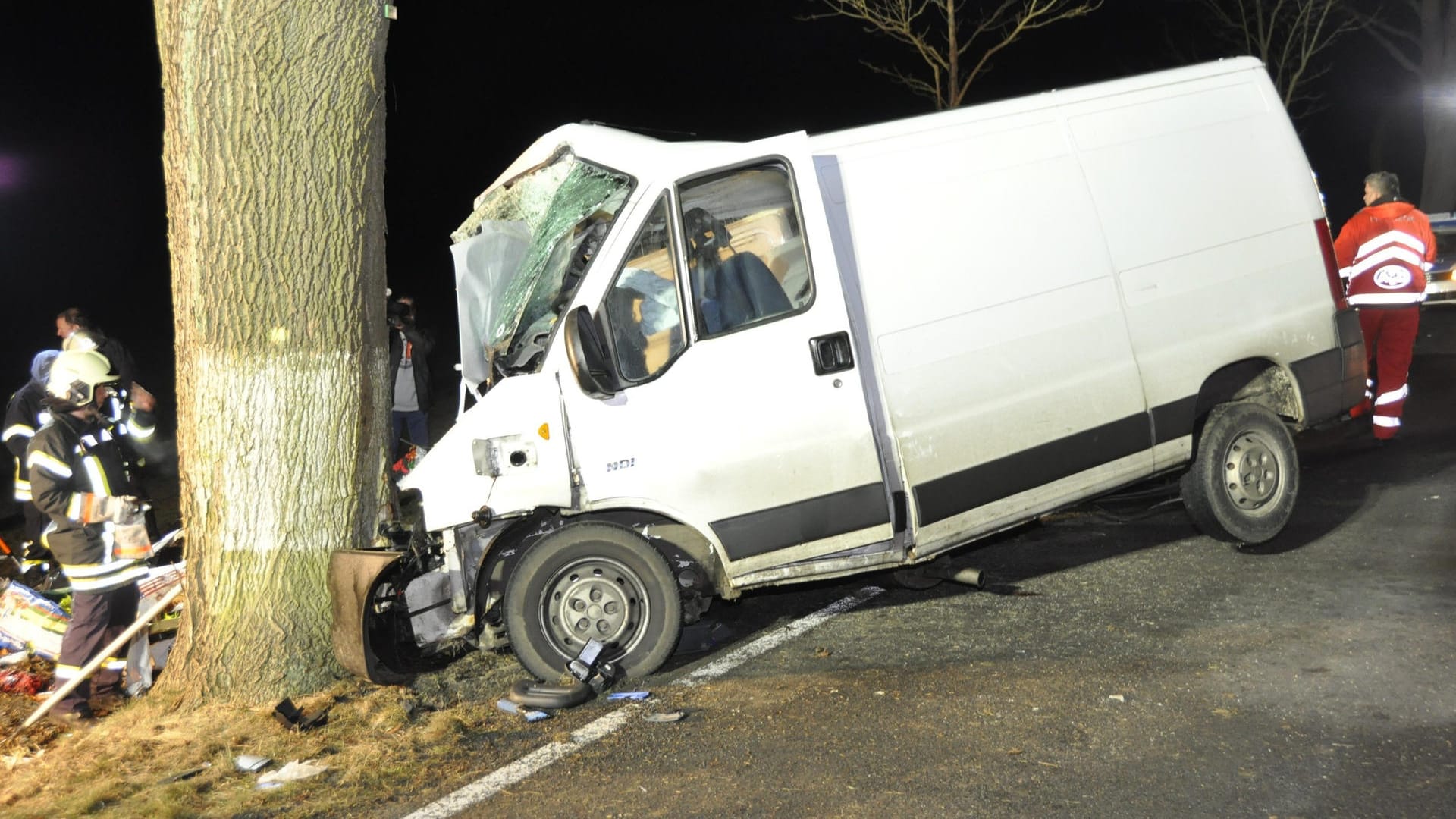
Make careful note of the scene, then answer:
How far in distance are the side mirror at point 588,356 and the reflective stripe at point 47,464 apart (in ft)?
8.45

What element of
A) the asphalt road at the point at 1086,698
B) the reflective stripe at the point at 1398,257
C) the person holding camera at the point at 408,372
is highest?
the person holding camera at the point at 408,372

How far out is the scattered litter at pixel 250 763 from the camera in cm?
503

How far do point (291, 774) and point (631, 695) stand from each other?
1.39 meters

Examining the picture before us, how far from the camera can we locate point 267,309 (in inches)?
224

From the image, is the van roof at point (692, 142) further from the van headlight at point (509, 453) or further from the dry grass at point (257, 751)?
the dry grass at point (257, 751)

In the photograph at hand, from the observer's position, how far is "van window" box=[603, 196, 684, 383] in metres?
5.53

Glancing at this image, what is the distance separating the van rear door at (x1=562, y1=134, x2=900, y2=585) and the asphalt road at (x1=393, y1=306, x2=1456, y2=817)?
757 mm

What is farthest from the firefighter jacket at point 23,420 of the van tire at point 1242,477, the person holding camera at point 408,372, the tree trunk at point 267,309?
the van tire at point 1242,477

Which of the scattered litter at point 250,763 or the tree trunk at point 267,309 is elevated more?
the tree trunk at point 267,309

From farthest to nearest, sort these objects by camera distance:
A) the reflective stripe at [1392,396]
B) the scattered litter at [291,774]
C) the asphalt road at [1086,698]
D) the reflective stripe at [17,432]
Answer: the reflective stripe at [1392,396]
the reflective stripe at [17,432]
the scattered litter at [291,774]
the asphalt road at [1086,698]

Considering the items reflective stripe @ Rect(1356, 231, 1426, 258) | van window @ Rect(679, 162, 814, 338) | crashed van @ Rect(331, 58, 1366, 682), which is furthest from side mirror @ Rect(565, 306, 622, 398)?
reflective stripe @ Rect(1356, 231, 1426, 258)

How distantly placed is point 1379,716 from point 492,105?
29.1 meters

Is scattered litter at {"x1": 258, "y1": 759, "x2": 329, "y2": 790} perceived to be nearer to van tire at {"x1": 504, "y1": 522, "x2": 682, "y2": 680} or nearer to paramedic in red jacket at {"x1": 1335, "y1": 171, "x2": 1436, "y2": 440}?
van tire at {"x1": 504, "y1": 522, "x2": 682, "y2": 680}

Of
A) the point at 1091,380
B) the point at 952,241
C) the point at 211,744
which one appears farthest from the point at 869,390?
the point at 211,744
